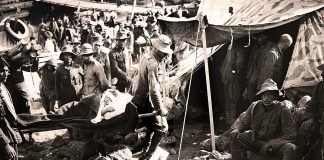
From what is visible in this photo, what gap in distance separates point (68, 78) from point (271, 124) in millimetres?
2308

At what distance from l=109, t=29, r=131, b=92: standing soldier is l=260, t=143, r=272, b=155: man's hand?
1604 mm

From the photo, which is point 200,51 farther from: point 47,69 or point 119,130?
point 47,69

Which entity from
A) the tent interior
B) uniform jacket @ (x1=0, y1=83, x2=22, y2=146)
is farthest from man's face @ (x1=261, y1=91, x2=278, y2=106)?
uniform jacket @ (x1=0, y1=83, x2=22, y2=146)

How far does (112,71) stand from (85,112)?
0.56m

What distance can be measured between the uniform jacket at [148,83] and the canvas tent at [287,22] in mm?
485

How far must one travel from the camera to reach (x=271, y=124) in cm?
514

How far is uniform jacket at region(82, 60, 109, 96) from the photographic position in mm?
5418

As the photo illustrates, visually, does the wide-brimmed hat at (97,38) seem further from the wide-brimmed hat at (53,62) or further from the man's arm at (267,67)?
the man's arm at (267,67)

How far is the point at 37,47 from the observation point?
213 inches

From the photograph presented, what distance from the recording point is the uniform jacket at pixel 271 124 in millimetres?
5082

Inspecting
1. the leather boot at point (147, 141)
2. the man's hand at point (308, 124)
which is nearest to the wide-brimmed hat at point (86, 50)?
the leather boot at point (147, 141)

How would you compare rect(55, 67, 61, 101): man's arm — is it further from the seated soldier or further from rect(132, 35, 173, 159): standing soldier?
the seated soldier

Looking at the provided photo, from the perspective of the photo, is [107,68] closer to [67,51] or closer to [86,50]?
[86,50]

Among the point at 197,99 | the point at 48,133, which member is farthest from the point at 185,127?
the point at 48,133
